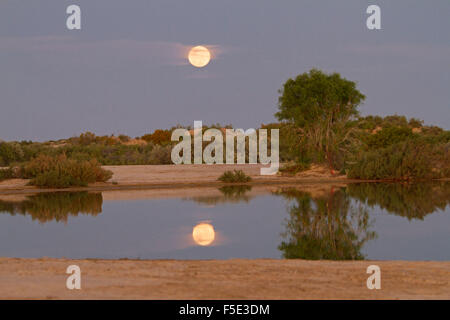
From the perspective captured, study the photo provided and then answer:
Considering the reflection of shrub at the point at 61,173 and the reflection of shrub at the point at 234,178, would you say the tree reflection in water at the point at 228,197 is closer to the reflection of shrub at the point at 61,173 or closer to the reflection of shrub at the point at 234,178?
the reflection of shrub at the point at 234,178

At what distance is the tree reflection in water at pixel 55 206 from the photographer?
53.4 feet

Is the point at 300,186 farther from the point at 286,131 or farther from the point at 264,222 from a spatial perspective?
the point at 264,222

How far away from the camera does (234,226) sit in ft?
45.7

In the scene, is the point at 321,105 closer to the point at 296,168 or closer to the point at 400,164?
the point at 296,168

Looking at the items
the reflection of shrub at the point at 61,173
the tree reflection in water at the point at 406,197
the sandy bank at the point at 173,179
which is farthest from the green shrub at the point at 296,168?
the reflection of shrub at the point at 61,173

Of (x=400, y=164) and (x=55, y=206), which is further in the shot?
(x=400, y=164)

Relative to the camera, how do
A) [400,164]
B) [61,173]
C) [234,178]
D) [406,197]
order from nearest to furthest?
[406,197]
[61,173]
[234,178]
[400,164]

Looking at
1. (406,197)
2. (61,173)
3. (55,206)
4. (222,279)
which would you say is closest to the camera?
(222,279)

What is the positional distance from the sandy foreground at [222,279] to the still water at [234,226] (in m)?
1.29

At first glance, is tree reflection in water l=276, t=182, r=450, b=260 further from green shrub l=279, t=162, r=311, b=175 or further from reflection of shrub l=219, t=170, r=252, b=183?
green shrub l=279, t=162, r=311, b=175

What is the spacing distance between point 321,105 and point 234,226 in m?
18.6

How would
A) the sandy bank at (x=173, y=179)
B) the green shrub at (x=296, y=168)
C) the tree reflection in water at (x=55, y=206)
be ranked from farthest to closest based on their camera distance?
the green shrub at (x=296, y=168)
the sandy bank at (x=173, y=179)
the tree reflection in water at (x=55, y=206)

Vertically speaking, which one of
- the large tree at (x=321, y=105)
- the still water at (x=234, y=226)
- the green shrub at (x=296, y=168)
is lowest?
the still water at (x=234, y=226)

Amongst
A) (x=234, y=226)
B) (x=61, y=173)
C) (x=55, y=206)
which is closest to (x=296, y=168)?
(x=61, y=173)
